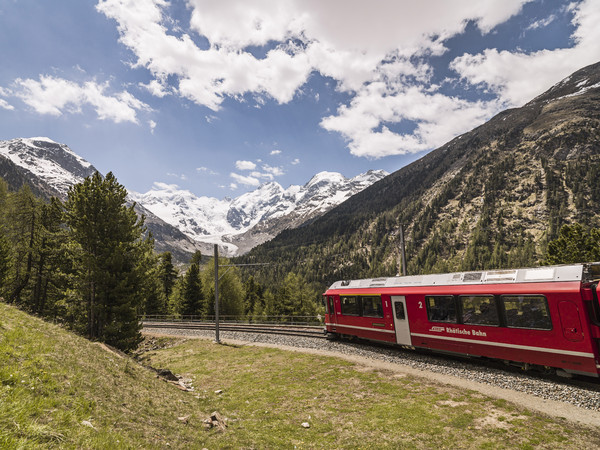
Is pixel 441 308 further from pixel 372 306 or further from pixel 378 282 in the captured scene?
pixel 372 306

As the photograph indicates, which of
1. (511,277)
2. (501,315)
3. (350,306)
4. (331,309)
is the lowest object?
(331,309)

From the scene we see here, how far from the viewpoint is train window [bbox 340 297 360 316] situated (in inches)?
800

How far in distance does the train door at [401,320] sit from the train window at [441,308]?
146cm

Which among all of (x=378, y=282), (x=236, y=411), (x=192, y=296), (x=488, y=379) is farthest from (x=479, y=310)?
(x=192, y=296)

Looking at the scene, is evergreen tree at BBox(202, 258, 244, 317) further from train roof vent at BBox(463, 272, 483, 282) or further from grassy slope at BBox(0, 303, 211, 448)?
grassy slope at BBox(0, 303, 211, 448)

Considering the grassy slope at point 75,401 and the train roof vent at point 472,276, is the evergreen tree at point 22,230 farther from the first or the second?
the train roof vent at point 472,276

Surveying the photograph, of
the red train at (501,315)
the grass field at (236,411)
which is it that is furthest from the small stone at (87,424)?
the red train at (501,315)

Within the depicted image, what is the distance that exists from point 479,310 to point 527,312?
1.87 meters

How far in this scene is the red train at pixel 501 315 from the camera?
10.8 m

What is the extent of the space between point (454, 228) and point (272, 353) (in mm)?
204468

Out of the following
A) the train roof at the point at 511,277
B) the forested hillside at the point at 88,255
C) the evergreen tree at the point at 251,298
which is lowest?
the evergreen tree at the point at 251,298

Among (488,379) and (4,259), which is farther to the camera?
(4,259)

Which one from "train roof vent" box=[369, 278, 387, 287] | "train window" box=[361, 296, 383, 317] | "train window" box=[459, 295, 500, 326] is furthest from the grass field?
"train roof vent" box=[369, 278, 387, 287]

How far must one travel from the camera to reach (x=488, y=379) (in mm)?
12289
